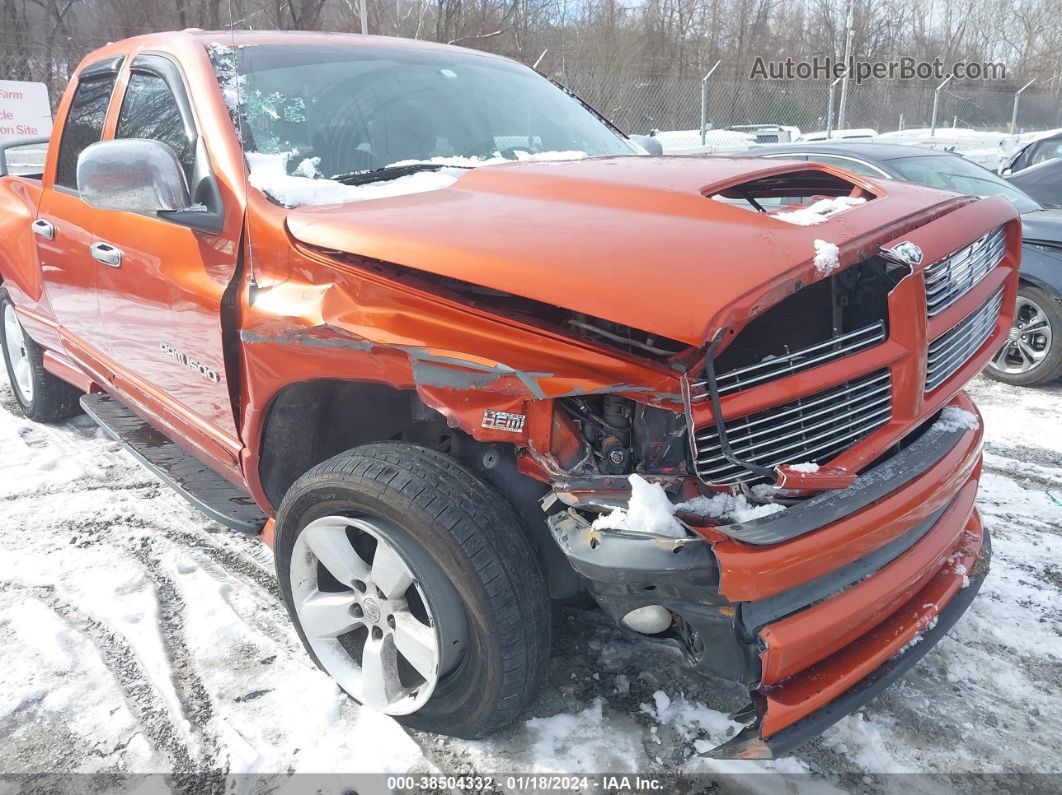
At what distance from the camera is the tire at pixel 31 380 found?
15.3 ft

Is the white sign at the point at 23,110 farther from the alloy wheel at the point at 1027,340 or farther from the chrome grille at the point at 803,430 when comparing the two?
the chrome grille at the point at 803,430

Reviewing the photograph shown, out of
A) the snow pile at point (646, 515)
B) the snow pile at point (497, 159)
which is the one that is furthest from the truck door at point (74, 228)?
the snow pile at point (646, 515)

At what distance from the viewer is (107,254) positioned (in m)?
2.97

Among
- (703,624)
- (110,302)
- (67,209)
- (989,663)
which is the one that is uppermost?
(67,209)

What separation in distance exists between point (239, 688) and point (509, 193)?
1.74 metres

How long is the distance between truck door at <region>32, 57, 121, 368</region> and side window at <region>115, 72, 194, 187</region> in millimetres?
264

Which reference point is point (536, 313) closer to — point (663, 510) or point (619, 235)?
point (619, 235)

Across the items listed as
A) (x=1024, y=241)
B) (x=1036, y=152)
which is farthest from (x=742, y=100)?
(x=1024, y=241)

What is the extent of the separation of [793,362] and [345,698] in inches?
64.8

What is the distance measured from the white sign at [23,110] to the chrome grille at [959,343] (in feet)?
46.7

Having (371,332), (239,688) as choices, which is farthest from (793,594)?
(239,688)

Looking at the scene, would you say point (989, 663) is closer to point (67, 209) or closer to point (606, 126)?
point (606, 126)

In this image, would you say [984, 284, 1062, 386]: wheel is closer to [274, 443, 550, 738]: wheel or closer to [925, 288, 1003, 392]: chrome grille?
[925, 288, 1003, 392]: chrome grille

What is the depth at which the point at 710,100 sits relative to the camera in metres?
16.9
